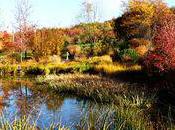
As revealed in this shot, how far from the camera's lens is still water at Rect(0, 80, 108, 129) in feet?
42.2

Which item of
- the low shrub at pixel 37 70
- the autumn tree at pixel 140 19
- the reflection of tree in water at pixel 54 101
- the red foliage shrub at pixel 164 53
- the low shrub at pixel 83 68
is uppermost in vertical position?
the autumn tree at pixel 140 19

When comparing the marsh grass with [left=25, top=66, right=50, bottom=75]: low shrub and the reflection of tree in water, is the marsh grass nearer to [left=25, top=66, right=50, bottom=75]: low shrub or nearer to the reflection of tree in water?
the reflection of tree in water

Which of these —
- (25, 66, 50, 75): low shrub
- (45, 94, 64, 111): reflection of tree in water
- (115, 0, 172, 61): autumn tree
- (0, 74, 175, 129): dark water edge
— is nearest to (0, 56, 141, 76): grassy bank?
(25, 66, 50, 75): low shrub

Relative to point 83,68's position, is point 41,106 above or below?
below

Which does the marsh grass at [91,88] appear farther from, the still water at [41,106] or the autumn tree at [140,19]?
the autumn tree at [140,19]

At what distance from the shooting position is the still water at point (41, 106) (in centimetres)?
1285

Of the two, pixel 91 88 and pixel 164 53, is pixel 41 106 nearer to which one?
pixel 91 88

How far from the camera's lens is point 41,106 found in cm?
1616

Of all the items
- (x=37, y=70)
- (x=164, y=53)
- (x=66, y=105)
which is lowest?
(x=66, y=105)

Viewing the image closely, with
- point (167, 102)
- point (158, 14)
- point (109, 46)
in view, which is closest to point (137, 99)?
point (167, 102)

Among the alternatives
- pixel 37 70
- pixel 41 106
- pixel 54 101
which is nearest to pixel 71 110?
pixel 41 106

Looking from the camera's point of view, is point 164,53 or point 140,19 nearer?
point 164,53

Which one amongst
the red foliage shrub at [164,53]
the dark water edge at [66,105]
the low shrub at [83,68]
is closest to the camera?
the dark water edge at [66,105]

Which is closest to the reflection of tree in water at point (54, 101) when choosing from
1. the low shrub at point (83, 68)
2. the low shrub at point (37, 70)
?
the low shrub at point (83, 68)
